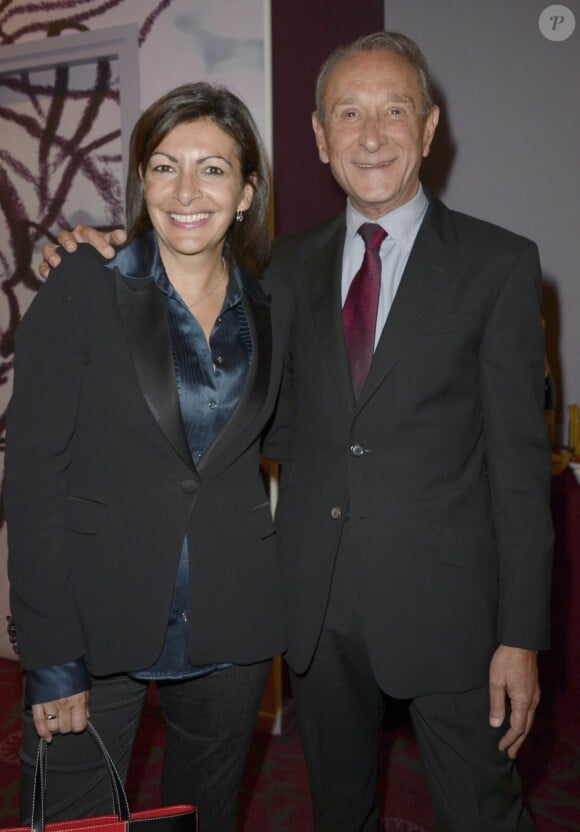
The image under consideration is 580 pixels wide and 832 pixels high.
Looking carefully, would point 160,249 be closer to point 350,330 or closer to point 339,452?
point 350,330

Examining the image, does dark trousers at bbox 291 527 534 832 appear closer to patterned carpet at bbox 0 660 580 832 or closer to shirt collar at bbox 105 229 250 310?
shirt collar at bbox 105 229 250 310

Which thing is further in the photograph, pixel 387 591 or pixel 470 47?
pixel 470 47

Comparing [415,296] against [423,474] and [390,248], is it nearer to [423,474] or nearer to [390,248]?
[390,248]

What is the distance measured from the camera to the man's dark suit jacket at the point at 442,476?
1640mm

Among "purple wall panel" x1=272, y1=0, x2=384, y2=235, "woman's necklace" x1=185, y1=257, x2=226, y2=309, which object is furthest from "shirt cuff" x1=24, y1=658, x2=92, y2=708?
"purple wall panel" x1=272, y1=0, x2=384, y2=235

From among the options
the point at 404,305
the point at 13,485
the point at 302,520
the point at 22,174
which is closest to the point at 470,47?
the point at 22,174

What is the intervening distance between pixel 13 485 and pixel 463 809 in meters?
1.05

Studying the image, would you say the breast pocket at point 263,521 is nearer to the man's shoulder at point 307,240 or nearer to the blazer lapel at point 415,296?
the blazer lapel at point 415,296

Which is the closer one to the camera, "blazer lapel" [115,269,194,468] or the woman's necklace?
"blazer lapel" [115,269,194,468]

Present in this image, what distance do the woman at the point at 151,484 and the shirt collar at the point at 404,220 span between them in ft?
0.97

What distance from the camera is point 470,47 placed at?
3.48m

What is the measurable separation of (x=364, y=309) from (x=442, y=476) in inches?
14.3

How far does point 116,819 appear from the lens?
135 cm

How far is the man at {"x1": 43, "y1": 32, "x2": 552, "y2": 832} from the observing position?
1.64 meters
